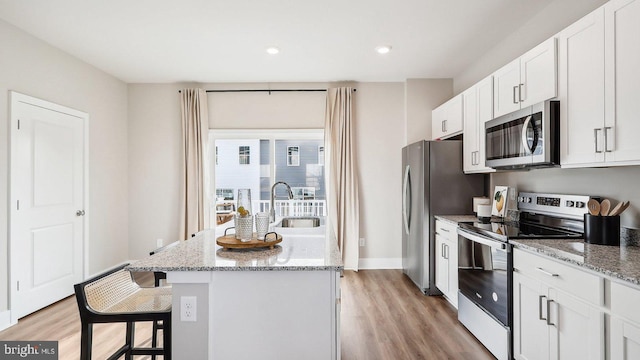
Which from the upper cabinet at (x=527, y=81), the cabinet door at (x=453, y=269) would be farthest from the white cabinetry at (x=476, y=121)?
the cabinet door at (x=453, y=269)

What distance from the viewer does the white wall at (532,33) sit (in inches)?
89.8

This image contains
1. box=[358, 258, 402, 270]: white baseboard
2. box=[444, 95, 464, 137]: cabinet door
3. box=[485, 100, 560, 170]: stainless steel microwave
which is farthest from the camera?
box=[358, 258, 402, 270]: white baseboard

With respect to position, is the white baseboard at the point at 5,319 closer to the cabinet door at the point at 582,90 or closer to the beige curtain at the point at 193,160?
the beige curtain at the point at 193,160

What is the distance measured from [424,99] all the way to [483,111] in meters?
1.48

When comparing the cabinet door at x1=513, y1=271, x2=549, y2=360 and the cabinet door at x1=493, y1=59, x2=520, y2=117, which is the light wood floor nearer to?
the cabinet door at x1=513, y1=271, x2=549, y2=360

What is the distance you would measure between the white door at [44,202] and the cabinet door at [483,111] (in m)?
4.26

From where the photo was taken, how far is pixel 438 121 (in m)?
4.09

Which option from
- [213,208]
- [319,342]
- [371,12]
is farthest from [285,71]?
[319,342]

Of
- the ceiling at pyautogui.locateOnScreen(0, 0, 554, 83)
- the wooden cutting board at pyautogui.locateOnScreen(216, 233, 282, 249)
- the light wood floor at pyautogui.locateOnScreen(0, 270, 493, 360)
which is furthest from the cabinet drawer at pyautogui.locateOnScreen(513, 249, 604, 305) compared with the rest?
the ceiling at pyautogui.locateOnScreen(0, 0, 554, 83)

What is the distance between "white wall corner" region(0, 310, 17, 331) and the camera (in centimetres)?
272

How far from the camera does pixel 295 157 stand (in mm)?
4691

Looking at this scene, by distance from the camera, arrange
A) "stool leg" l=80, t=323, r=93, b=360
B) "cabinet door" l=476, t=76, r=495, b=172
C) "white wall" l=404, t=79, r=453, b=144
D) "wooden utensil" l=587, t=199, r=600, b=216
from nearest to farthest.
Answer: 1. "stool leg" l=80, t=323, r=93, b=360
2. "wooden utensil" l=587, t=199, r=600, b=216
3. "cabinet door" l=476, t=76, r=495, b=172
4. "white wall" l=404, t=79, r=453, b=144

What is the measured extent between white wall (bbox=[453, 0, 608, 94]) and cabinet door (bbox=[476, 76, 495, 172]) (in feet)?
1.41

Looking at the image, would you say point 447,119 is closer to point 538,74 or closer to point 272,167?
point 538,74
